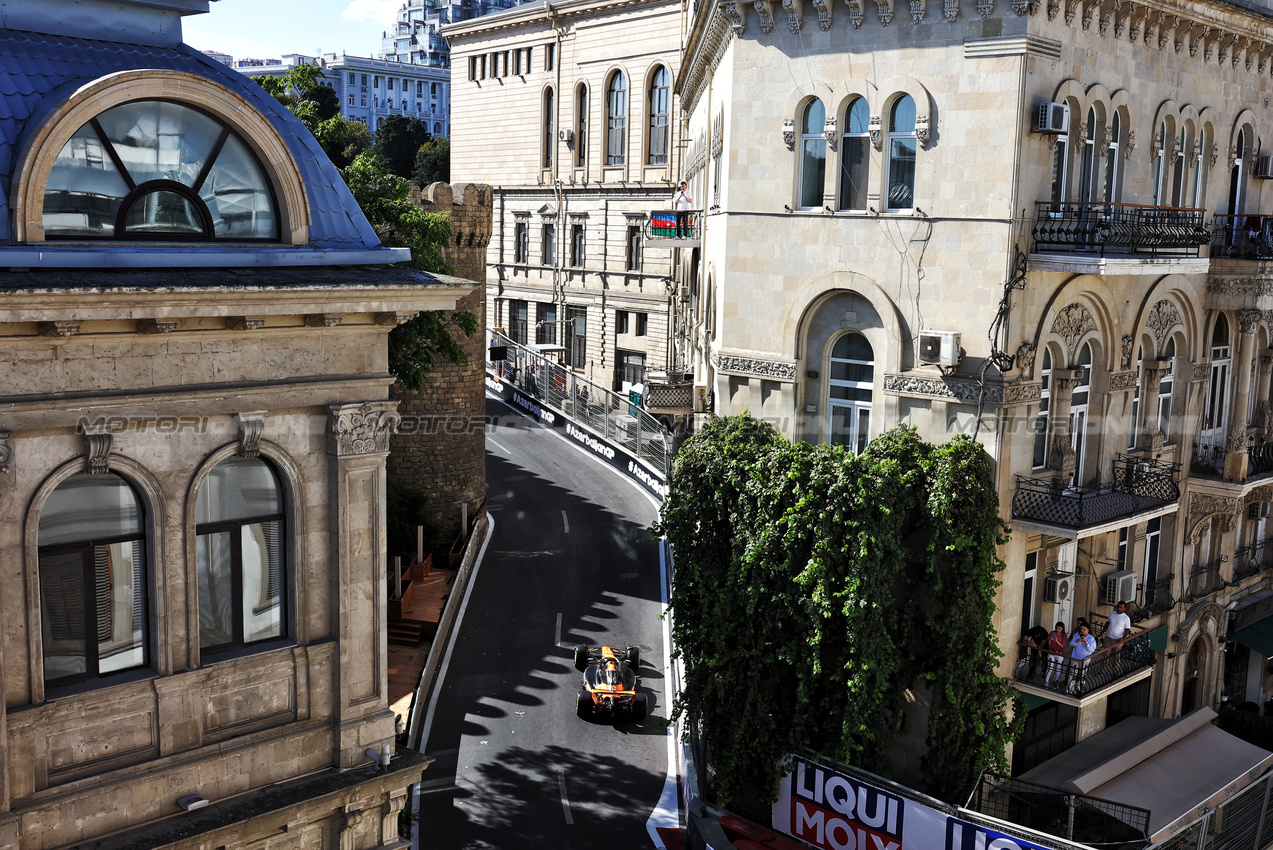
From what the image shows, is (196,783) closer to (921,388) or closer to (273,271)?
(273,271)

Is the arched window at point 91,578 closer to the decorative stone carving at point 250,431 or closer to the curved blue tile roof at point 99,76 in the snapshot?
the decorative stone carving at point 250,431

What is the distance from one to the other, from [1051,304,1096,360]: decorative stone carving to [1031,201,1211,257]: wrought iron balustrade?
1344 millimetres

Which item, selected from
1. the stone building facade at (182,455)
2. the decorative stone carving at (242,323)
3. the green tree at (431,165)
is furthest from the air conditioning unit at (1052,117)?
the green tree at (431,165)

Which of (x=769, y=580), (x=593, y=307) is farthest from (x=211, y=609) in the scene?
(x=593, y=307)

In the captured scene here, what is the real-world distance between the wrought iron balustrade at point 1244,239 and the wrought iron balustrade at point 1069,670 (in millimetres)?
10553

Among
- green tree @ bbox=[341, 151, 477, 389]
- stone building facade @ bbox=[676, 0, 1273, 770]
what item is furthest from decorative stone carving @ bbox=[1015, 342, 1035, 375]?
green tree @ bbox=[341, 151, 477, 389]

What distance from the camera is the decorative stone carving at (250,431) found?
12.2 meters

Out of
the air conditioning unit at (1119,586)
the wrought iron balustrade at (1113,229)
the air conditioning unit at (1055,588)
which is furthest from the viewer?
the air conditioning unit at (1119,586)

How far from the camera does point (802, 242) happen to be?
23.0 m

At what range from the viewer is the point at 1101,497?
23.0m

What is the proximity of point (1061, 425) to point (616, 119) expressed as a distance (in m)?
38.9

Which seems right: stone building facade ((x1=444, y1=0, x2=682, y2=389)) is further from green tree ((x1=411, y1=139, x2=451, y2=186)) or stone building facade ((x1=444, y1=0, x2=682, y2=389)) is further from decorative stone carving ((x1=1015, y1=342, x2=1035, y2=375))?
decorative stone carving ((x1=1015, y1=342, x2=1035, y2=375))

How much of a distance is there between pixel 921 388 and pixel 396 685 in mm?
14410

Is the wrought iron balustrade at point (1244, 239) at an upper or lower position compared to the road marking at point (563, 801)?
upper
